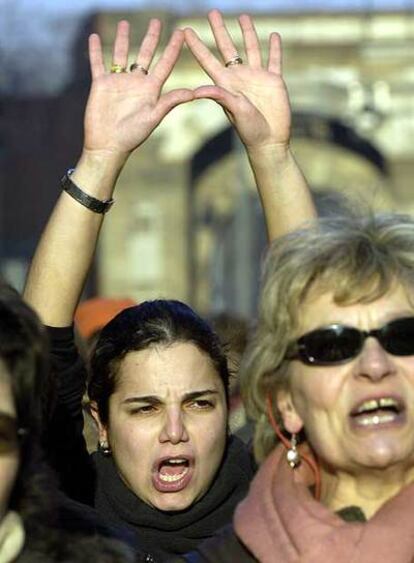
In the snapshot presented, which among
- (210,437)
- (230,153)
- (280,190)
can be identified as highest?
(280,190)

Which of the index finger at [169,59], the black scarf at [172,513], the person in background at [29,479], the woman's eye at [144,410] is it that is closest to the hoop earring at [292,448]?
the person in background at [29,479]

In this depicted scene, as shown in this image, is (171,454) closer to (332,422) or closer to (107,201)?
(107,201)

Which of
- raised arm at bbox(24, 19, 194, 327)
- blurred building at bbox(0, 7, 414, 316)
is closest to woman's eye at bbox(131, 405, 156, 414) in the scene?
raised arm at bbox(24, 19, 194, 327)

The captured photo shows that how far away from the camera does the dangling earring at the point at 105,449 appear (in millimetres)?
5051

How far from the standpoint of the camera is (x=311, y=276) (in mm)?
3986

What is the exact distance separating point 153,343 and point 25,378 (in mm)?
1361

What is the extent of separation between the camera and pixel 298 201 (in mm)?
4914

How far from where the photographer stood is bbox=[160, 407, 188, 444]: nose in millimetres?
4867

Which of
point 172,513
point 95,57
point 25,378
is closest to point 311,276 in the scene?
point 25,378

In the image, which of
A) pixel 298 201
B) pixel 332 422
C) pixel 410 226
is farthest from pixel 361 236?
pixel 298 201

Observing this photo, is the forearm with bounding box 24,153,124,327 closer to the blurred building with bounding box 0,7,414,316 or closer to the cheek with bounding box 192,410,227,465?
the cheek with bounding box 192,410,227,465

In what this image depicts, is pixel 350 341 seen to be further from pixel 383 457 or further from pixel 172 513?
pixel 172 513

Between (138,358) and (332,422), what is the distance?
3.76 feet

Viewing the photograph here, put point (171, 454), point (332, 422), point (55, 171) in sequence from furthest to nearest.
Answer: point (55, 171) < point (171, 454) < point (332, 422)
